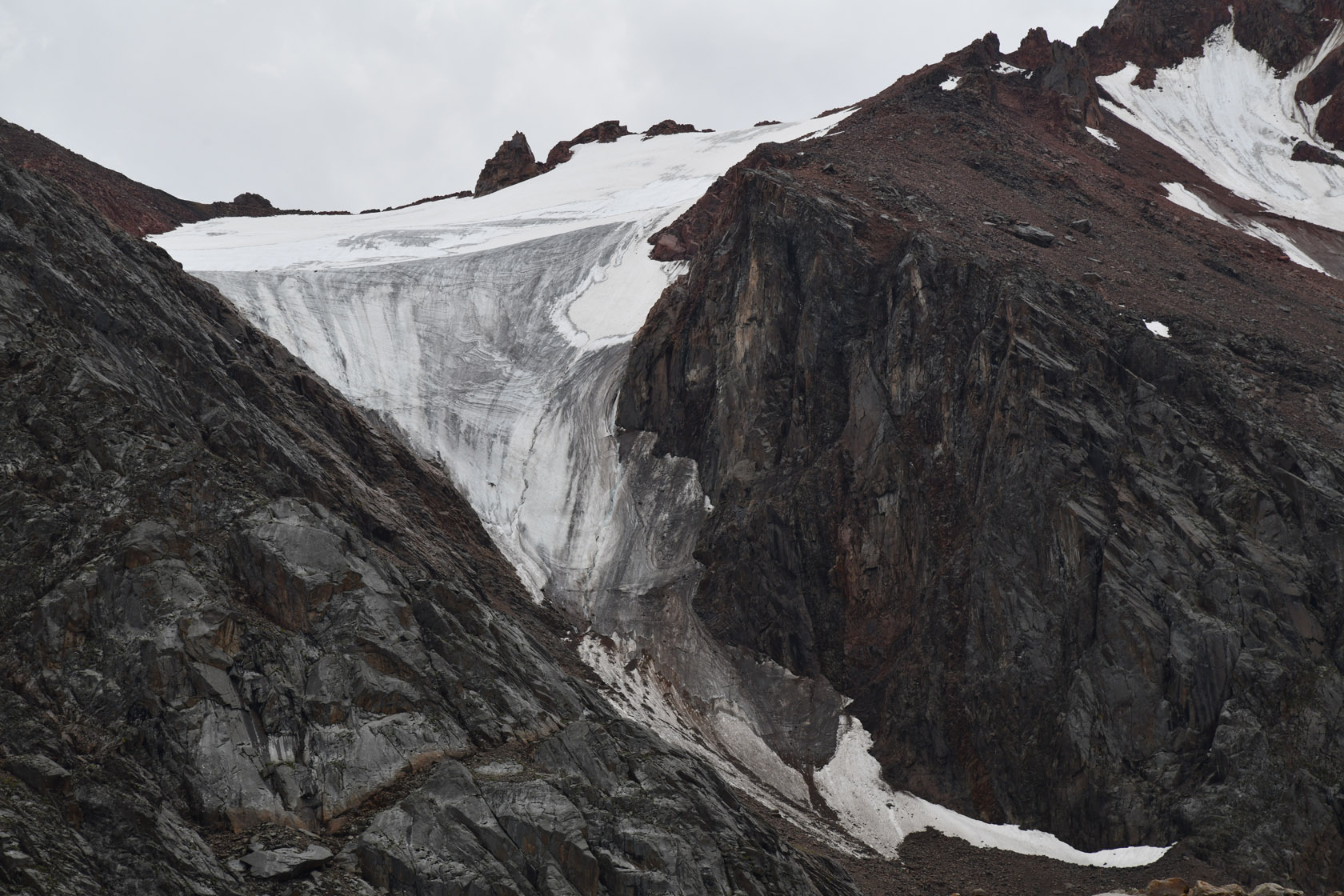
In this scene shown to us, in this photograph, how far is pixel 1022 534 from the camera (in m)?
36.6

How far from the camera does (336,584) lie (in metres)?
25.2

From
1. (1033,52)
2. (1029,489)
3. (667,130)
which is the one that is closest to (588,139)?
(667,130)

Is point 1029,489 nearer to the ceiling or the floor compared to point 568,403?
nearer to the floor

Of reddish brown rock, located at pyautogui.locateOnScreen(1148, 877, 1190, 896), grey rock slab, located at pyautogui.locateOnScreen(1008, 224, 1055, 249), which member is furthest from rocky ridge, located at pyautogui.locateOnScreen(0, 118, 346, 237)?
reddish brown rock, located at pyautogui.locateOnScreen(1148, 877, 1190, 896)

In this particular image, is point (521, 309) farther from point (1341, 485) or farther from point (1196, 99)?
point (1196, 99)

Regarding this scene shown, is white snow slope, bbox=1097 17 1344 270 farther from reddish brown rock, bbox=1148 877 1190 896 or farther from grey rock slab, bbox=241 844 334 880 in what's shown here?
grey rock slab, bbox=241 844 334 880

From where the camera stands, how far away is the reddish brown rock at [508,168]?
80375mm

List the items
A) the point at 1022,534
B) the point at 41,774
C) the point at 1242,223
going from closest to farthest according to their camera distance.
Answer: the point at 41,774 < the point at 1022,534 < the point at 1242,223

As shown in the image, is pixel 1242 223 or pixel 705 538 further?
pixel 1242 223

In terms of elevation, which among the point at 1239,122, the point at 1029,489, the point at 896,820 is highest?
the point at 1239,122

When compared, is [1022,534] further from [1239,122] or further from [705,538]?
[1239,122]

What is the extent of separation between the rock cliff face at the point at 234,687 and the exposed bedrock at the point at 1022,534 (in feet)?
35.8

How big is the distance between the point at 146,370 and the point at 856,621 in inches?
986

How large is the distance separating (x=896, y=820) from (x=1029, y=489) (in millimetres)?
11846
